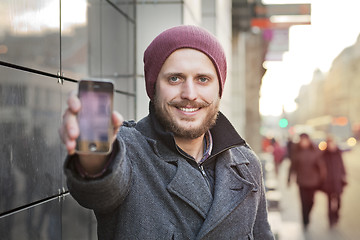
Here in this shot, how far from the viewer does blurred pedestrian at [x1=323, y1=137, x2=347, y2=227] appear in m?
9.98

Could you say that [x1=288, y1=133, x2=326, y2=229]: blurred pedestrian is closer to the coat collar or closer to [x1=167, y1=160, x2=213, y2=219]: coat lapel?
the coat collar

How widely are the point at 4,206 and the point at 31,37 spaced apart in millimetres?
934

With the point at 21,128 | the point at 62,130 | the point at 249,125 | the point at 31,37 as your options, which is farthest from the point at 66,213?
the point at 249,125

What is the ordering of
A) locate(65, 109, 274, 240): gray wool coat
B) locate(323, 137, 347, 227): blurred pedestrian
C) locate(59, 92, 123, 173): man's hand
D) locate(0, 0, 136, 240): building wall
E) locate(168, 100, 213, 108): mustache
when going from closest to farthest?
1. locate(59, 92, 123, 173): man's hand
2. locate(65, 109, 274, 240): gray wool coat
3. locate(168, 100, 213, 108): mustache
4. locate(0, 0, 136, 240): building wall
5. locate(323, 137, 347, 227): blurred pedestrian

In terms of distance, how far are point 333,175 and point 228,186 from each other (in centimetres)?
827

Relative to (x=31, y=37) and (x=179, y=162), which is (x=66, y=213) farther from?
(x=179, y=162)

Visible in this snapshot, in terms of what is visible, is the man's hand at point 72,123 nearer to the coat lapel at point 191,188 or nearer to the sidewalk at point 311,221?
the coat lapel at point 191,188

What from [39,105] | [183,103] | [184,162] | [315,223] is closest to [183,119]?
[183,103]

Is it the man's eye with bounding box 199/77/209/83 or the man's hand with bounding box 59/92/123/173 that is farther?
the man's eye with bounding box 199/77/209/83

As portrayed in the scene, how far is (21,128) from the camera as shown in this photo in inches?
103

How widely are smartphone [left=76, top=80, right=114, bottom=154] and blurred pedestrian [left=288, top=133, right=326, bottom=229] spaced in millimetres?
8375

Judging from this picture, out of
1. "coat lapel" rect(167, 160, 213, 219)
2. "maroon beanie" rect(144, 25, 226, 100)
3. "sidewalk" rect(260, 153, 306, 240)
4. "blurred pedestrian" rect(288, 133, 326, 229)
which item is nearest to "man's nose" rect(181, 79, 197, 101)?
"maroon beanie" rect(144, 25, 226, 100)

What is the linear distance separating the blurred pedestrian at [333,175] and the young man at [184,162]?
793cm

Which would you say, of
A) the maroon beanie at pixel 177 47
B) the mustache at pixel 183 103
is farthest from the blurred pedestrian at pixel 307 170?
the mustache at pixel 183 103
